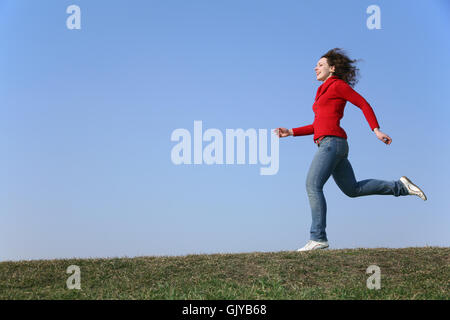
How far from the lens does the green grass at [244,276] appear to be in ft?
18.0

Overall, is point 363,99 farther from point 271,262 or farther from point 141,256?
point 141,256

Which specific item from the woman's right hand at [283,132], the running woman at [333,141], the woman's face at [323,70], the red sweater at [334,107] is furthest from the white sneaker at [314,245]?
the woman's face at [323,70]

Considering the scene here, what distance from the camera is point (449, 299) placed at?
5293mm

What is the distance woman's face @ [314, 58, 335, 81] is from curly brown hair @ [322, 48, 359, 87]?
0.06m

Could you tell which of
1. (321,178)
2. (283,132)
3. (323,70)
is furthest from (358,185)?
(323,70)

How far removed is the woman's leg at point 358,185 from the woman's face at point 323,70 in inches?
55.7

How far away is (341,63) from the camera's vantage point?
299 inches

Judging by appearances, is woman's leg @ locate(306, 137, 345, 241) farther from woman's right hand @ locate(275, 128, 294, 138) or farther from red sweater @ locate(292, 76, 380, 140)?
woman's right hand @ locate(275, 128, 294, 138)

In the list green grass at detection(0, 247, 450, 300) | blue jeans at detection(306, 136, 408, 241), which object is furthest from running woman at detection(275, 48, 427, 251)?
green grass at detection(0, 247, 450, 300)
